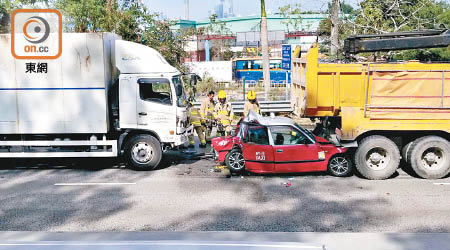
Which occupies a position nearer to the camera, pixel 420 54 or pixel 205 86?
pixel 420 54

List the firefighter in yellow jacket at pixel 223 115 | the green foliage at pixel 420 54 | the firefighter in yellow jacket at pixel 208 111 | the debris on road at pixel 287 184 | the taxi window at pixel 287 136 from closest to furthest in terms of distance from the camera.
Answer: the debris on road at pixel 287 184 < the taxi window at pixel 287 136 < the firefighter in yellow jacket at pixel 223 115 < the firefighter in yellow jacket at pixel 208 111 < the green foliage at pixel 420 54

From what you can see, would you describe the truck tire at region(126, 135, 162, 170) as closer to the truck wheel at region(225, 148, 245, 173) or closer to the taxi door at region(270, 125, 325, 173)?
the truck wheel at region(225, 148, 245, 173)

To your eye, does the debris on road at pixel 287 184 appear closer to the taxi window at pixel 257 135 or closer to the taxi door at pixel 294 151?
the taxi door at pixel 294 151

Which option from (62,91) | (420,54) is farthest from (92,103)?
(420,54)

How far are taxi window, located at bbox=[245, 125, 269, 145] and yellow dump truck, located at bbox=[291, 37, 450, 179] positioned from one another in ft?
3.68

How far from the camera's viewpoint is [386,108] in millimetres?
10617

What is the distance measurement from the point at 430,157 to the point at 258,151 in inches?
154

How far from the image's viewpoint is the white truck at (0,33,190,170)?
1127cm

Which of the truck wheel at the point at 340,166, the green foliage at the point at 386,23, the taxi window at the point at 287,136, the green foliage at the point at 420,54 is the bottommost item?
the truck wheel at the point at 340,166

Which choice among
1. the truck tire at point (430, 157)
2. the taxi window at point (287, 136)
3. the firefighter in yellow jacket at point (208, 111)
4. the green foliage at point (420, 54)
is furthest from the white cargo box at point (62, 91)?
the green foliage at point (420, 54)

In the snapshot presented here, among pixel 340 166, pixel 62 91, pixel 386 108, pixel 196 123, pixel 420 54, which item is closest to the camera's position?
pixel 386 108

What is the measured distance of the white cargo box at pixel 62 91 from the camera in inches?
443

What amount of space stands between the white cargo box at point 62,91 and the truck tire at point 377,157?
6104mm

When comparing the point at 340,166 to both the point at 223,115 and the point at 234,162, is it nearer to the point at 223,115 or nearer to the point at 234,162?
the point at 234,162
